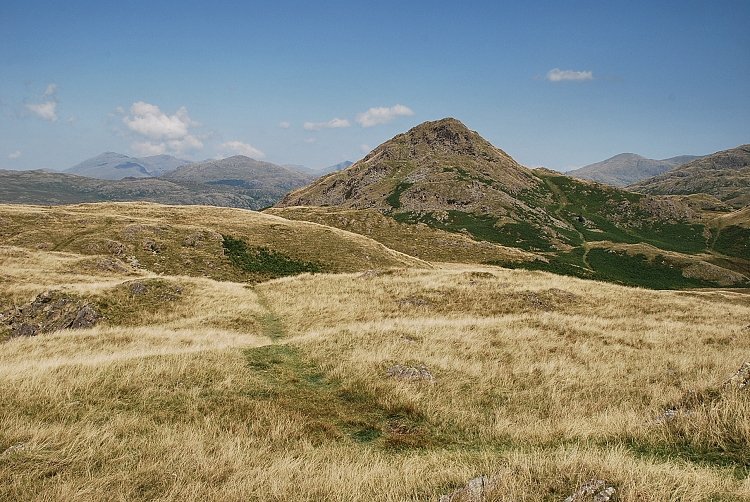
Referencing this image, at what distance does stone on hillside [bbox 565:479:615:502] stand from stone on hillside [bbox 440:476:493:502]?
1.10m

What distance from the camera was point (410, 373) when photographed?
48.1ft

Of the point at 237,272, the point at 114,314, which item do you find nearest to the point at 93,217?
the point at 237,272

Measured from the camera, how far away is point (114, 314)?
30672 mm

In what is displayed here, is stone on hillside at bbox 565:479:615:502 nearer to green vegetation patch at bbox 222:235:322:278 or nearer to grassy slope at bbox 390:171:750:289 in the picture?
green vegetation patch at bbox 222:235:322:278

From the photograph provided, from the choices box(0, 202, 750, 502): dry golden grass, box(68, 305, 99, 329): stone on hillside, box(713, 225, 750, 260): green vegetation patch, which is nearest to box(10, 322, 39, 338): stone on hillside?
box(68, 305, 99, 329): stone on hillside

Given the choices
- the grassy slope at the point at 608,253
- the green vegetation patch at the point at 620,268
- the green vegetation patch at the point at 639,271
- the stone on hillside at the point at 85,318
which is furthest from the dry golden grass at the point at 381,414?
the green vegetation patch at the point at 639,271

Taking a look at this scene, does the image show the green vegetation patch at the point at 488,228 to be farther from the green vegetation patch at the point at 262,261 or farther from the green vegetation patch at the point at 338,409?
the green vegetation patch at the point at 338,409

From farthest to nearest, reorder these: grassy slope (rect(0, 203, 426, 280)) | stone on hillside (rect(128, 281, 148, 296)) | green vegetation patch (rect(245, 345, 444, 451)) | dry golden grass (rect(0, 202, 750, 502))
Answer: grassy slope (rect(0, 203, 426, 280)), stone on hillside (rect(128, 281, 148, 296)), green vegetation patch (rect(245, 345, 444, 451)), dry golden grass (rect(0, 202, 750, 502))

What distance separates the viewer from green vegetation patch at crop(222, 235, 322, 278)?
2413 inches

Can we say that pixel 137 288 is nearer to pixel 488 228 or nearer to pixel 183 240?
pixel 183 240

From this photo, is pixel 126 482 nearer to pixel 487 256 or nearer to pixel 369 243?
pixel 369 243

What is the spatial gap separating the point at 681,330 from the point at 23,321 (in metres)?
43.0

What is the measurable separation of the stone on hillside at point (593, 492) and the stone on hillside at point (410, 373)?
339 inches

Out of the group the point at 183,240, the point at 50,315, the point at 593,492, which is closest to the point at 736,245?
the point at 183,240
